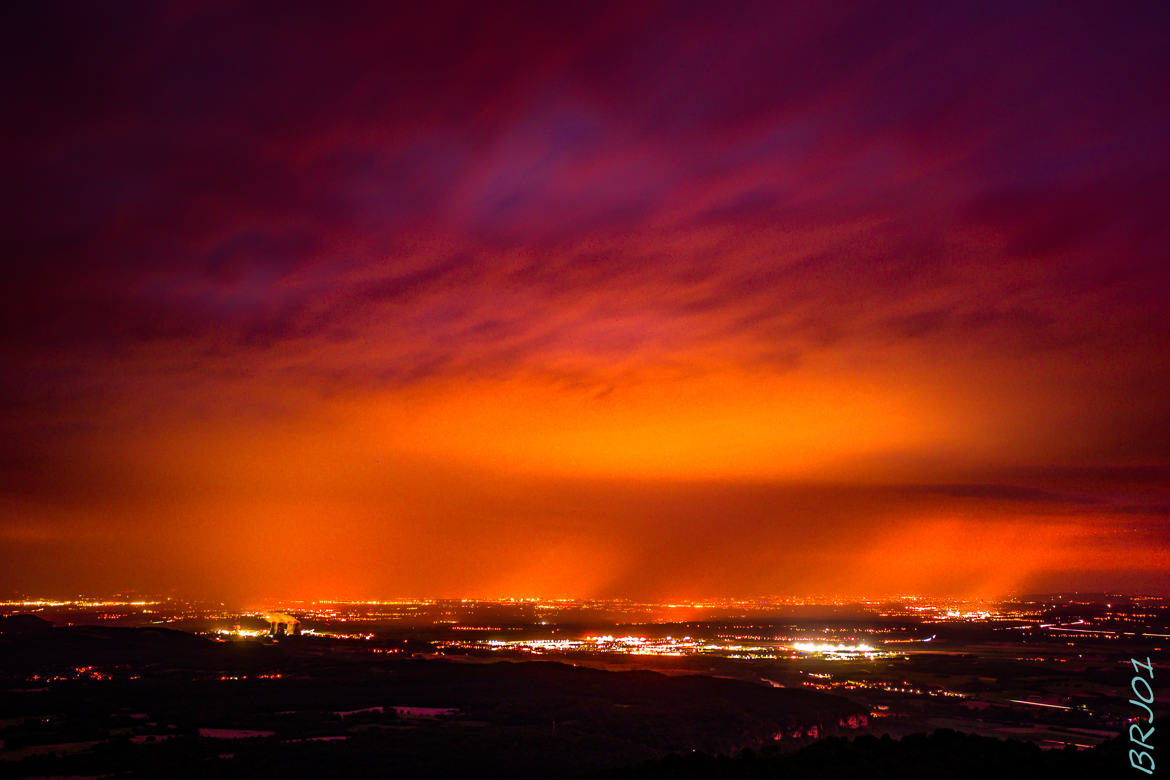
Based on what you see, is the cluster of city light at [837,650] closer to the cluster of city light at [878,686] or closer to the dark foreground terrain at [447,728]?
the cluster of city light at [878,686]

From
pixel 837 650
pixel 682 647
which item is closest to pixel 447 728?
pixel 682 647

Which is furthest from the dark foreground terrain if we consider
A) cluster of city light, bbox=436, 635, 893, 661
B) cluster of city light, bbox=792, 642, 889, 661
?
cluster of city light, bbox=792, 642, 889, 661

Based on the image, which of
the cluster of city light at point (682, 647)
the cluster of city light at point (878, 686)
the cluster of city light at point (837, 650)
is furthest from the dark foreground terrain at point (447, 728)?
the cluster of city light at point (837, 650)

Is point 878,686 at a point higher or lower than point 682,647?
higher

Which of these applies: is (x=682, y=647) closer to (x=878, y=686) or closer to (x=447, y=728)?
(x=878, y=686)

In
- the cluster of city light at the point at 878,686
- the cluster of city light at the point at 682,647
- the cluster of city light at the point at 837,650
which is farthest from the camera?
the cluster of city light at the point at 682,647

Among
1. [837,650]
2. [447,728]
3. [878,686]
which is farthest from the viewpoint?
[837,650]

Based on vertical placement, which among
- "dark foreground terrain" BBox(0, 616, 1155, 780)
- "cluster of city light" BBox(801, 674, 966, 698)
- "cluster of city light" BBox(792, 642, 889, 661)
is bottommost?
"cluster of city light" BBox(792, 642, 889, 661)

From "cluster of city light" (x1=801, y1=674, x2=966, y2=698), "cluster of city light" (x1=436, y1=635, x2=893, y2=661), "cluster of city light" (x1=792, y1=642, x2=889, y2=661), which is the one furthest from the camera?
"cluster of city light" (x1=436, y1=635, x2=893, y2=661)

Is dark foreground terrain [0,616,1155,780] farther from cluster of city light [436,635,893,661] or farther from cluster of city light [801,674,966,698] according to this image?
cluster of city light [436,635,893,661]
